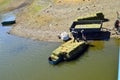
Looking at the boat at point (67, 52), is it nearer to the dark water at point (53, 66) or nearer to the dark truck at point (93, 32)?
the dark water at point (53, 66)

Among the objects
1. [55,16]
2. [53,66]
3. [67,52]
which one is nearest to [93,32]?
[67,52]

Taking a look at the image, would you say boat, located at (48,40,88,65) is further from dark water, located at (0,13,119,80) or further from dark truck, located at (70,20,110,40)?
dark truck, located at (70,20,110,40)

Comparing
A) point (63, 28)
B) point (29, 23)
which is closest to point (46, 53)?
point (63, 28)

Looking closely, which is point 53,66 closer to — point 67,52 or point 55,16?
point 67,52

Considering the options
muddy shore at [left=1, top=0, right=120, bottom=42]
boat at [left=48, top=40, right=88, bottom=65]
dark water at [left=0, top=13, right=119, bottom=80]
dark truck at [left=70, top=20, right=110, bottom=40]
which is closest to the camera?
dark water at [left=0, top=13, right=119, bottom=80]

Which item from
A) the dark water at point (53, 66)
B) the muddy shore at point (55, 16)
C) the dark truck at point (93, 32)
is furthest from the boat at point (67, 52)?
the muddy shore at point (55, 16)

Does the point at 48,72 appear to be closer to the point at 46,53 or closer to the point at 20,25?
the point at 46,53

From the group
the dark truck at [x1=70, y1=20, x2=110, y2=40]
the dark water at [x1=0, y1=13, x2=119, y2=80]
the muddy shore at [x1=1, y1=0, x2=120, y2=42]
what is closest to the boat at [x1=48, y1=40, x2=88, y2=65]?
the dark water at [x1=0, y1=13, x2=119, y2=80]
